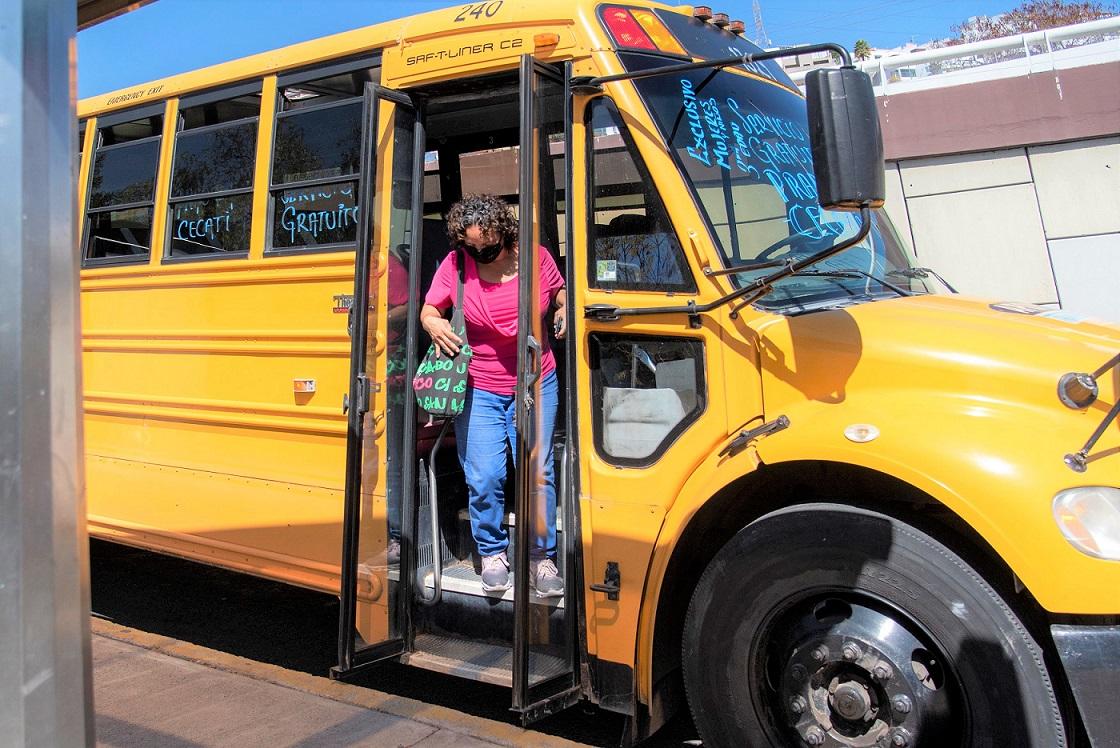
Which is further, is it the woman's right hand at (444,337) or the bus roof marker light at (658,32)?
the woman's right hand at (444,337)

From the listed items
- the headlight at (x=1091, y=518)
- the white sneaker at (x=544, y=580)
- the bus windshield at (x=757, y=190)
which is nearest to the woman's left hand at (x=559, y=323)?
the bus windshield at (x=757, y=190)

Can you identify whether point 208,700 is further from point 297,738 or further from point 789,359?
point 789,359

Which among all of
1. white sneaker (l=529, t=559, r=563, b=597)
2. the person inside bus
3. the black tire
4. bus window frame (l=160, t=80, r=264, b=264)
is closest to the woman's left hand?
the person inside bus

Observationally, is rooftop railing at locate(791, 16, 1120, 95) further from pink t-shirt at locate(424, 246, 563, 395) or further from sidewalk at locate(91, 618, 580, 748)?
sidewalk at locate(91, 618, 580, 748)

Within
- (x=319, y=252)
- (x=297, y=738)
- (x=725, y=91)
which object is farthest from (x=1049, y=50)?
(x=297, y=738)

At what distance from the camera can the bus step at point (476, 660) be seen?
345 centimetres

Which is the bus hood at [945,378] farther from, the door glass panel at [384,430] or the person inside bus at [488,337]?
the door glass panel at [384,430]

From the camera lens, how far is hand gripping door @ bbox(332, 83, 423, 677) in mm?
3818

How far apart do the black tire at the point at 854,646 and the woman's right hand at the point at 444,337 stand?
1402mm

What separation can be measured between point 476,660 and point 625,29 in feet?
7.99

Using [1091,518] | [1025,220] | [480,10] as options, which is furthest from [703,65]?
[1025,220]

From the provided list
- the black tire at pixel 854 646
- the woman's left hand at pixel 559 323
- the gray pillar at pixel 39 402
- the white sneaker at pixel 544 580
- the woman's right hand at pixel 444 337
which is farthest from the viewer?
the woman's right hand at pixel 444 337

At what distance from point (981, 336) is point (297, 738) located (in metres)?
2.88

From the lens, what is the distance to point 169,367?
4.94m
